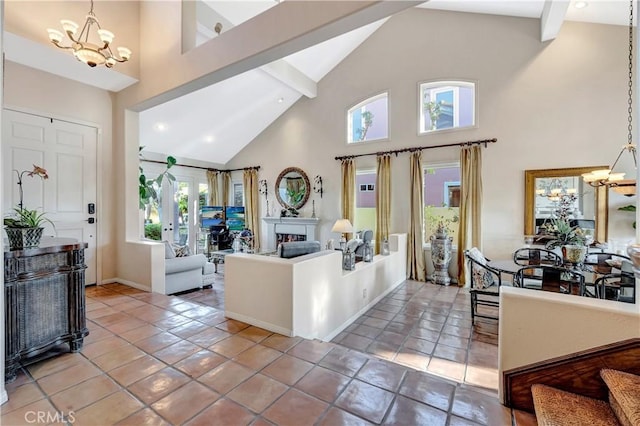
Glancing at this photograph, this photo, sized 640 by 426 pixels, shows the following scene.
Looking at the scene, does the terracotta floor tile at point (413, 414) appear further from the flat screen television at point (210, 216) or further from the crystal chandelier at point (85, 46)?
the flat screen television at point (210, 216)

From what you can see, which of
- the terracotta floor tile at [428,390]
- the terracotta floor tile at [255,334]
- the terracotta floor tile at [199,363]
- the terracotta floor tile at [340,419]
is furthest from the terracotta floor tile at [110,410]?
the terracotta floor tile at [428,390]

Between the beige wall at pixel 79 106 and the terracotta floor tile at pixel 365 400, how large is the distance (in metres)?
4.18

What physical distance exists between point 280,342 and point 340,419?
1.01 m

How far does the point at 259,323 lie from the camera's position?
2762 mm

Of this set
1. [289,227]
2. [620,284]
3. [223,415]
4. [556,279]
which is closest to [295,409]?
[223,415]

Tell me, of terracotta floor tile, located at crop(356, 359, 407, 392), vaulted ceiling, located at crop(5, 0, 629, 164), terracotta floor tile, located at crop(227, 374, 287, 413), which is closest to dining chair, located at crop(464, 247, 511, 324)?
terracotta floor tile, located at crop(356, 359, 407, 392)

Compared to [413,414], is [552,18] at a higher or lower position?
higher

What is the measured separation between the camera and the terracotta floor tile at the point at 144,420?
4.92ft

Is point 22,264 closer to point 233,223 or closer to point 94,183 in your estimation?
point 94,183

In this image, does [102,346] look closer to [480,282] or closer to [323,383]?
[323,383]

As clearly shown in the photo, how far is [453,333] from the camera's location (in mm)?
3166

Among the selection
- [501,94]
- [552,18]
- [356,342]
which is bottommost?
[356,342]

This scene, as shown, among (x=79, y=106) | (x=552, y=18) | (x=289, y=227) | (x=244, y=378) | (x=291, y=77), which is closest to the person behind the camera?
(x=244, y=378)

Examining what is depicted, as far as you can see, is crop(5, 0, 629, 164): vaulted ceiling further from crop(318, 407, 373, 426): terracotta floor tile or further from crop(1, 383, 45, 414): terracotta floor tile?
crop(318, 407, 373, 426): terracotta floor tile
